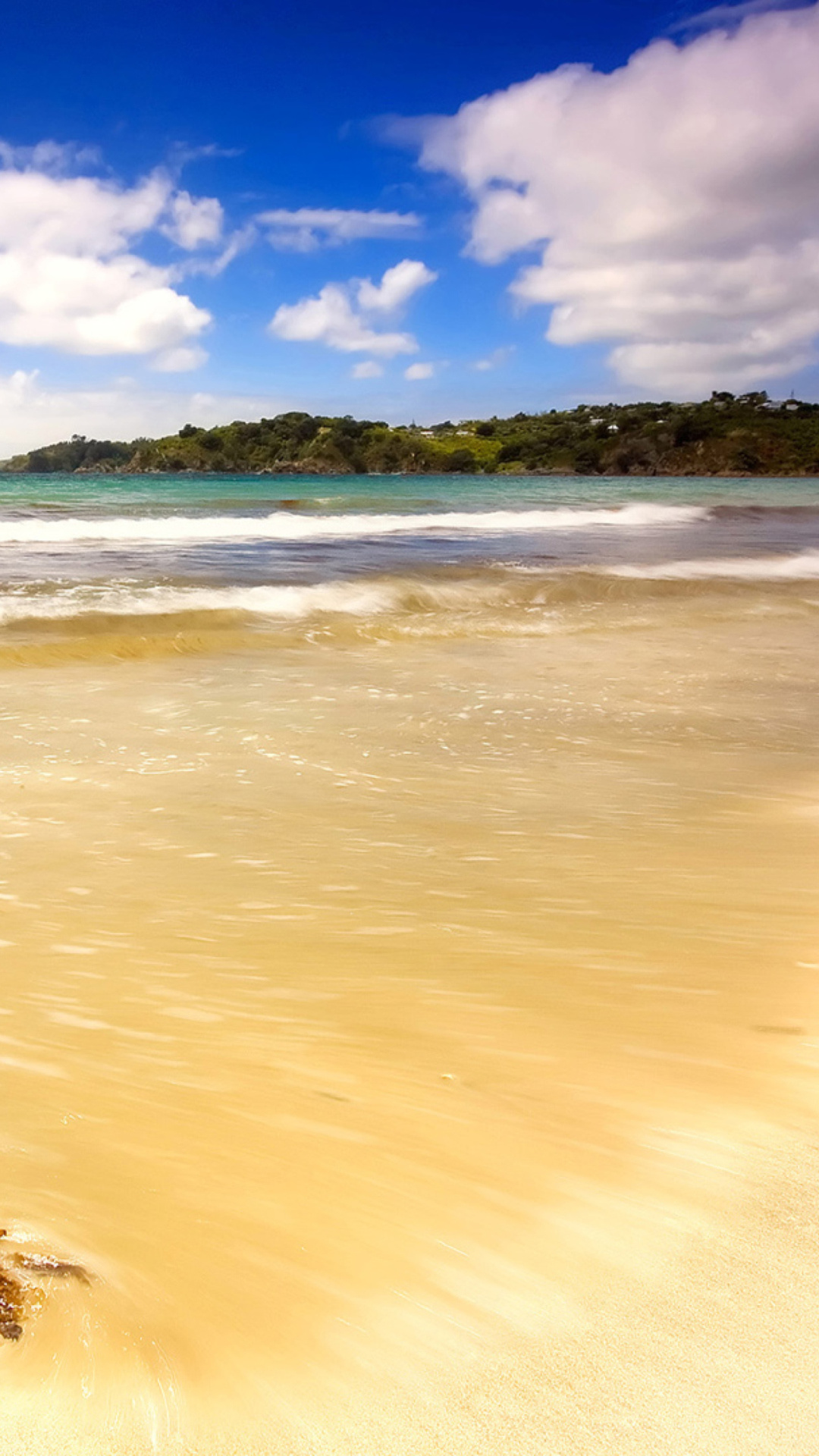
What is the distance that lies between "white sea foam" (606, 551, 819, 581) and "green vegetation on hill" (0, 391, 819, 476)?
8495cm

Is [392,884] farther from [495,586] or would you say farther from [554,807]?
[495,586]

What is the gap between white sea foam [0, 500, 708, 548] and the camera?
65.4 ft

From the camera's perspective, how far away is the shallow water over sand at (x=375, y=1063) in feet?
4.31

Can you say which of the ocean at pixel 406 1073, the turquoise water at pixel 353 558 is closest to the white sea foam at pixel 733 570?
the turquoise water at pixel 353 558

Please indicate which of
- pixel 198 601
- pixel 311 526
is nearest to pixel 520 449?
pixel 311 526

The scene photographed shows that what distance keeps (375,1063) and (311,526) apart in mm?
23404

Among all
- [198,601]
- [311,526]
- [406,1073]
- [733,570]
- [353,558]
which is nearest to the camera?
[406,1073]

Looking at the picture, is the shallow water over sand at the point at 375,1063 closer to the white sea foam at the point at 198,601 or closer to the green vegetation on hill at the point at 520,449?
the white sea foam at the point at 198,601

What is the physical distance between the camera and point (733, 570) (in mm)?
14664

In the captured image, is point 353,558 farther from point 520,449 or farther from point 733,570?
point 520,449

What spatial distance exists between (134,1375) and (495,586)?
1132cm

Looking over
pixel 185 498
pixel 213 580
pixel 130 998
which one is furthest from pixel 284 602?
pixel 185 498

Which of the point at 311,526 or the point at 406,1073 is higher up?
the point at 311,526

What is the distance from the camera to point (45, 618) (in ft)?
29.1
